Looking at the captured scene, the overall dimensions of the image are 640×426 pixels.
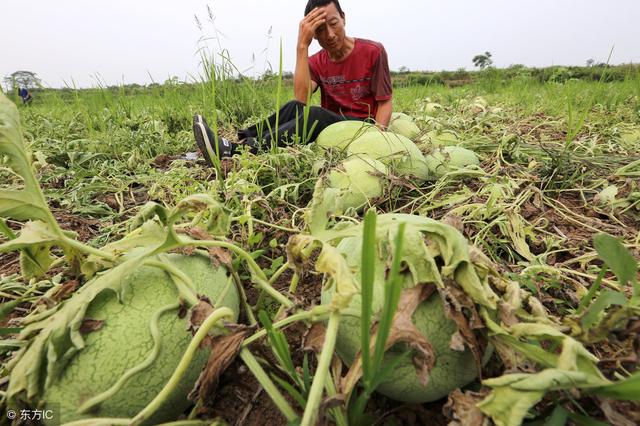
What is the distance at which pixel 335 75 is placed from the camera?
3.79 m

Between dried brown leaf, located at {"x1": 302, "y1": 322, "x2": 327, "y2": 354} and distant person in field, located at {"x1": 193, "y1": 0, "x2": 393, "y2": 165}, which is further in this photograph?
distant person in field, located at {"x1": 193, "y1": 0, "x2": 393, "y2": 165}

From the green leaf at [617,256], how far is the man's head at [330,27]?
122 inches

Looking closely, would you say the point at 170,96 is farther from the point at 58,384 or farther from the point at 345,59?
the point at 58,384

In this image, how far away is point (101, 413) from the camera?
0.76m

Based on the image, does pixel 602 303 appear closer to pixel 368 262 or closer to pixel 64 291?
pixel 368 262

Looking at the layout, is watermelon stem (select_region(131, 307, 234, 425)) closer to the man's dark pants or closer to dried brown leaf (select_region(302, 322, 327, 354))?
dried brown leaf (select_region(302, 322, 327, 354))

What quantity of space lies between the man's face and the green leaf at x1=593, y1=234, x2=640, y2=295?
3105mm

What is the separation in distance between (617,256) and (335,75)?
11.4 ft

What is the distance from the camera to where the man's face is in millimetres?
3301

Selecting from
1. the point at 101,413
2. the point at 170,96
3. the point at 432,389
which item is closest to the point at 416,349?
the point at 432,389

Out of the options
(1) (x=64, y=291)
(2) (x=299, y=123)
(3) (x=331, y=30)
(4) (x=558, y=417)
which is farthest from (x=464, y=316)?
(3) (x=331, y=30)

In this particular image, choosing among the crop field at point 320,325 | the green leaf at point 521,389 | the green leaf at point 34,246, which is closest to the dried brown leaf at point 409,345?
the crop field at point 320,325

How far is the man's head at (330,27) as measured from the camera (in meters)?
3.30

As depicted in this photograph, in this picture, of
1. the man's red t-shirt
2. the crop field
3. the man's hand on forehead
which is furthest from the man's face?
the crop field
